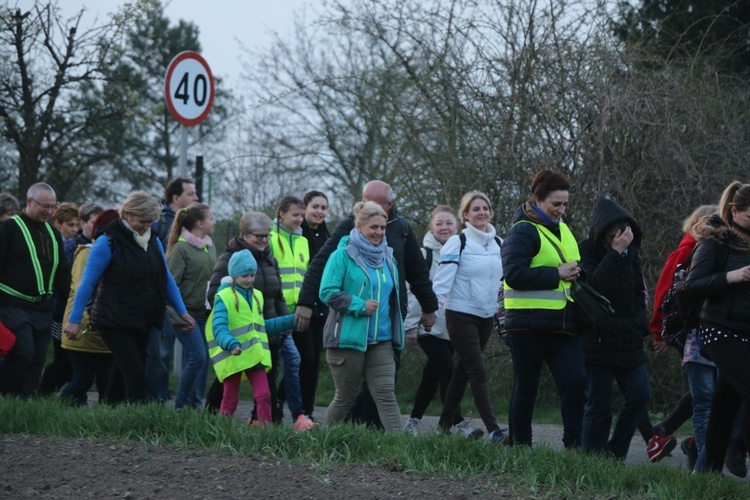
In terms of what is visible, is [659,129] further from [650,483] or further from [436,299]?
[650,483]

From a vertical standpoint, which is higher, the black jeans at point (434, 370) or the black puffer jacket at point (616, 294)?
the black puffer jacket at point (616, 294)

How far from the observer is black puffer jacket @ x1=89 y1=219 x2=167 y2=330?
8727 mm

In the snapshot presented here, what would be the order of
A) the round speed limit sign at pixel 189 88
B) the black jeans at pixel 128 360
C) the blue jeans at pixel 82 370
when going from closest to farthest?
the black jeans at pixel 128 360, the blue jeans at pixel 82 370, the round speed limit sign at pixel 189 88

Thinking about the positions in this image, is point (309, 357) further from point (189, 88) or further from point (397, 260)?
point (189, 88)

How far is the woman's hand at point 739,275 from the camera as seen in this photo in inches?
263

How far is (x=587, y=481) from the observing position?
6027mm

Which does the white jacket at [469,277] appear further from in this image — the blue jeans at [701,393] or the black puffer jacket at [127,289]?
the black puffer jacket at [127,289]

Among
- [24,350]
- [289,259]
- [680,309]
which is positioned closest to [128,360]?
[24,350]

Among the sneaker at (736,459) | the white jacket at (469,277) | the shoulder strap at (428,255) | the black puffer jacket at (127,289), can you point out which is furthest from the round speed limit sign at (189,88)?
the sneaker at (736,459)

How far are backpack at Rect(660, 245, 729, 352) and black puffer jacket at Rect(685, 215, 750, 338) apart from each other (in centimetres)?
3

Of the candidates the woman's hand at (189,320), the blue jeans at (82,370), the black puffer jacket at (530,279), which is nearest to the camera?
the black puffer jacket at (530,279)

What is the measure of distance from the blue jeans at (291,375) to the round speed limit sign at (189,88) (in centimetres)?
335

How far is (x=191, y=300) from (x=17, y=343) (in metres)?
1.71

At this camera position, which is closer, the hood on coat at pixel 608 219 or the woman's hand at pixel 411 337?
the hood on coat at pixel 608 219
